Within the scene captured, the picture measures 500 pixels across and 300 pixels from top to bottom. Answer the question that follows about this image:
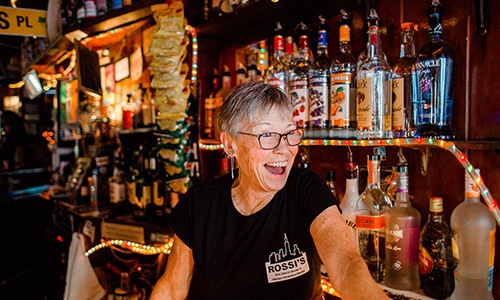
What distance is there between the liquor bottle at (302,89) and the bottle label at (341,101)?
172 mm

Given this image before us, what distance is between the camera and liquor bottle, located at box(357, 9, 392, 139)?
5.12 feet

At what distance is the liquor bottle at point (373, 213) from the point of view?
5.22ft

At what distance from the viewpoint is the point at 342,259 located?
1124 millimetres

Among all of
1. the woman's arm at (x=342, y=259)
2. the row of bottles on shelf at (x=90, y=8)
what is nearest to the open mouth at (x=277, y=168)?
the woman's arm at (x=342, y=259)

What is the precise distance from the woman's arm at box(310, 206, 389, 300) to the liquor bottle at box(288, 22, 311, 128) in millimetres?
678

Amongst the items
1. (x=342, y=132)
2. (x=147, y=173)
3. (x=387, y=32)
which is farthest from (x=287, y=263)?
(x=147, y=173)

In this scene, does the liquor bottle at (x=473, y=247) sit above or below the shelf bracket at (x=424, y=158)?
below

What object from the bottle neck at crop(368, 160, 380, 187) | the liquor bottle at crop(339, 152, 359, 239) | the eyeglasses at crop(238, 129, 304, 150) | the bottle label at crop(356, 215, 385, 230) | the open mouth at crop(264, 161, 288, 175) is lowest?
the bottle label at crop(356, 215, 385, 230)

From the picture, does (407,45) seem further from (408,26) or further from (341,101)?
(341,101)

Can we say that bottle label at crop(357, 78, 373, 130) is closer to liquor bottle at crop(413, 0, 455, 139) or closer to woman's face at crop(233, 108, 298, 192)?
liquor bottle at crop(413, 0, 455, 139)

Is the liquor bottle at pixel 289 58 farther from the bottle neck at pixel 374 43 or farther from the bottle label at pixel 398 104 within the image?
the bottle label at pixel 398 104

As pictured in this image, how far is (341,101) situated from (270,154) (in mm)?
488

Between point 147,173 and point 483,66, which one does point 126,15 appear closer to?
point 147,173

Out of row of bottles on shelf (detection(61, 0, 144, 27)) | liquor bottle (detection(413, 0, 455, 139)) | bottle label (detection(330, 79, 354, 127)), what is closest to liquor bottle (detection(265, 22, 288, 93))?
bottle label (detection(330, 79, 354, 127))
